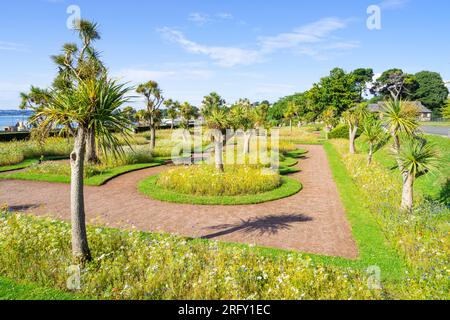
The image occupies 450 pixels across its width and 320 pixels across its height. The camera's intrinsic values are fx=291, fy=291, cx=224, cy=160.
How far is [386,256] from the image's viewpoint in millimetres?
7184

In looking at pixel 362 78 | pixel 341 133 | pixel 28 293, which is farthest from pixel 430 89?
pixel 28 293

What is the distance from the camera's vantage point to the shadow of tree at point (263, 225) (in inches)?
351

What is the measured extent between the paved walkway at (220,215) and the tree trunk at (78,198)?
127 cm

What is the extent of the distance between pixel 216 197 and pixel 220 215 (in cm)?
201

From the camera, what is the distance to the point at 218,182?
12984 millimetres

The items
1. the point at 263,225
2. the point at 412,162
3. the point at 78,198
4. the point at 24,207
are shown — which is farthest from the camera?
the point at 24,207

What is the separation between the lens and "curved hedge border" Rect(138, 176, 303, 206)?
38.5 ft

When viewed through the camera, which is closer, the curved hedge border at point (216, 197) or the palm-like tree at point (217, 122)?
the curved hedge border at point (216, 197)

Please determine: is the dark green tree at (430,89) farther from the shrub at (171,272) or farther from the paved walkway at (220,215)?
the shrub at (171,272)

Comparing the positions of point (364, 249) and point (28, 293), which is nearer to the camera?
point (28, 293)

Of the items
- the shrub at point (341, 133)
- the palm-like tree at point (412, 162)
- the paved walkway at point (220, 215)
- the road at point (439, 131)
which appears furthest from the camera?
the shrub at point (341, 133)

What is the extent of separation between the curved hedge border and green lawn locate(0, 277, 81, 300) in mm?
6708

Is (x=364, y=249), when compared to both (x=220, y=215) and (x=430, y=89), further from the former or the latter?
(x=430, y=89)

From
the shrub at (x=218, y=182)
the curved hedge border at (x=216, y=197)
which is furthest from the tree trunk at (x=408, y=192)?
the shrub at (x=218, y=182)
